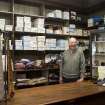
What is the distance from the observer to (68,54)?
431 cm

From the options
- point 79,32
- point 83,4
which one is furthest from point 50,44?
point 83,4

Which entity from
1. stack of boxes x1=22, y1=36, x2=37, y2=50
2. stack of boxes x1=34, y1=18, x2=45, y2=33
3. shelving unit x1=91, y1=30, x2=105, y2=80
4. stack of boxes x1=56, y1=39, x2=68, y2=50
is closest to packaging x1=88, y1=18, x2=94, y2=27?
shelving unit x1=91, y1=30, x2=105, y2=80

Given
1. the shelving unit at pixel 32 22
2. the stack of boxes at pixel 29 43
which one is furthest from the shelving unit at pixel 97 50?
the stack of boxes at pixel 29 43

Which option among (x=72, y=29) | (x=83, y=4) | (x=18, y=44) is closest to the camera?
(x=18, y=44)

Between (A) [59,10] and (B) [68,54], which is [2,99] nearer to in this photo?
(B) [68,54]

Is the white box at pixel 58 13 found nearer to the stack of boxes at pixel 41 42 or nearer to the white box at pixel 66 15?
the white box at pixel 66 15

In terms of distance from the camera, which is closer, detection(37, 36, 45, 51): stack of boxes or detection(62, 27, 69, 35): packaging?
detection(37, 36, 45, 51): stack of boxes

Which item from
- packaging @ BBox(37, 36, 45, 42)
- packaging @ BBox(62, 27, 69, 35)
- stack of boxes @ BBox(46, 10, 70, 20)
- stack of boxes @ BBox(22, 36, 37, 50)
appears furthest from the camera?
packaging @ BBox(62, 27, 69, 35)

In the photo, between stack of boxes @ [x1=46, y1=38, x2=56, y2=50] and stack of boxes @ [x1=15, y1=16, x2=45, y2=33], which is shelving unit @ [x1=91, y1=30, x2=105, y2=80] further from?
stack of boxes @ [x1=15, y1=16, x2=45, y2=33]

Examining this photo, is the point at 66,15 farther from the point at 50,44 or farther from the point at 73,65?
the point at 73,65

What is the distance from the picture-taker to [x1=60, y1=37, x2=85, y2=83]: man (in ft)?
13.9

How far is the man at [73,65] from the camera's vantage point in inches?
167

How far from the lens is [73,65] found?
4254 mm

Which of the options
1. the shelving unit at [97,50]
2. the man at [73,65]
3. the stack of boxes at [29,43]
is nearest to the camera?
the man at [73,65]
